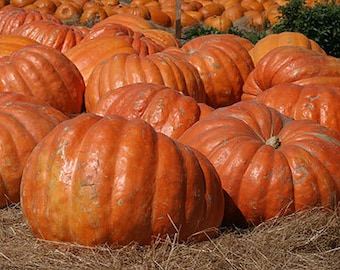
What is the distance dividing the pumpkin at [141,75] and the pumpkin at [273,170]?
1.55 m

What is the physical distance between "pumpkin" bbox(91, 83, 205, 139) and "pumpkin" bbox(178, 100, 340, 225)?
20.8 inches

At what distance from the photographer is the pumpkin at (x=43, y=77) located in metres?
4.54

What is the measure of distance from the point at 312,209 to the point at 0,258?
4.82ft

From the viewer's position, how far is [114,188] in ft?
8.23

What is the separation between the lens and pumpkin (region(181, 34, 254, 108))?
17.1 ft

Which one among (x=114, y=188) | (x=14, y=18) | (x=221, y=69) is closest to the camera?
(x=114, y=188)

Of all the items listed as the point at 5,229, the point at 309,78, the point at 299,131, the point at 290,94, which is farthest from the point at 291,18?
the point at 5,229

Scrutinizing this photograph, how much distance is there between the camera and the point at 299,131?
3.26 m

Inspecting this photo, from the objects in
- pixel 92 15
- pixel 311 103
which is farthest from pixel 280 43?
pixel 92 15

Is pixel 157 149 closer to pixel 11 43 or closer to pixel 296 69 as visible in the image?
pixel 296 69

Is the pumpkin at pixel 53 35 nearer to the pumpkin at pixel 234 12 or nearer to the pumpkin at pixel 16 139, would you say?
the pumpkin at pixel 16 139

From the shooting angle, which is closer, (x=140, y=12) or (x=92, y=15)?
(x=92, y=15)

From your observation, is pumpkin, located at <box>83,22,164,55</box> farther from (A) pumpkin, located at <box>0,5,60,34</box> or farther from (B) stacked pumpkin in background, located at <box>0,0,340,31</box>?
(B) stacked pumpkin in background, located at <box>0,0,340,31</box>

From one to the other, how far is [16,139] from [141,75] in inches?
58.8
